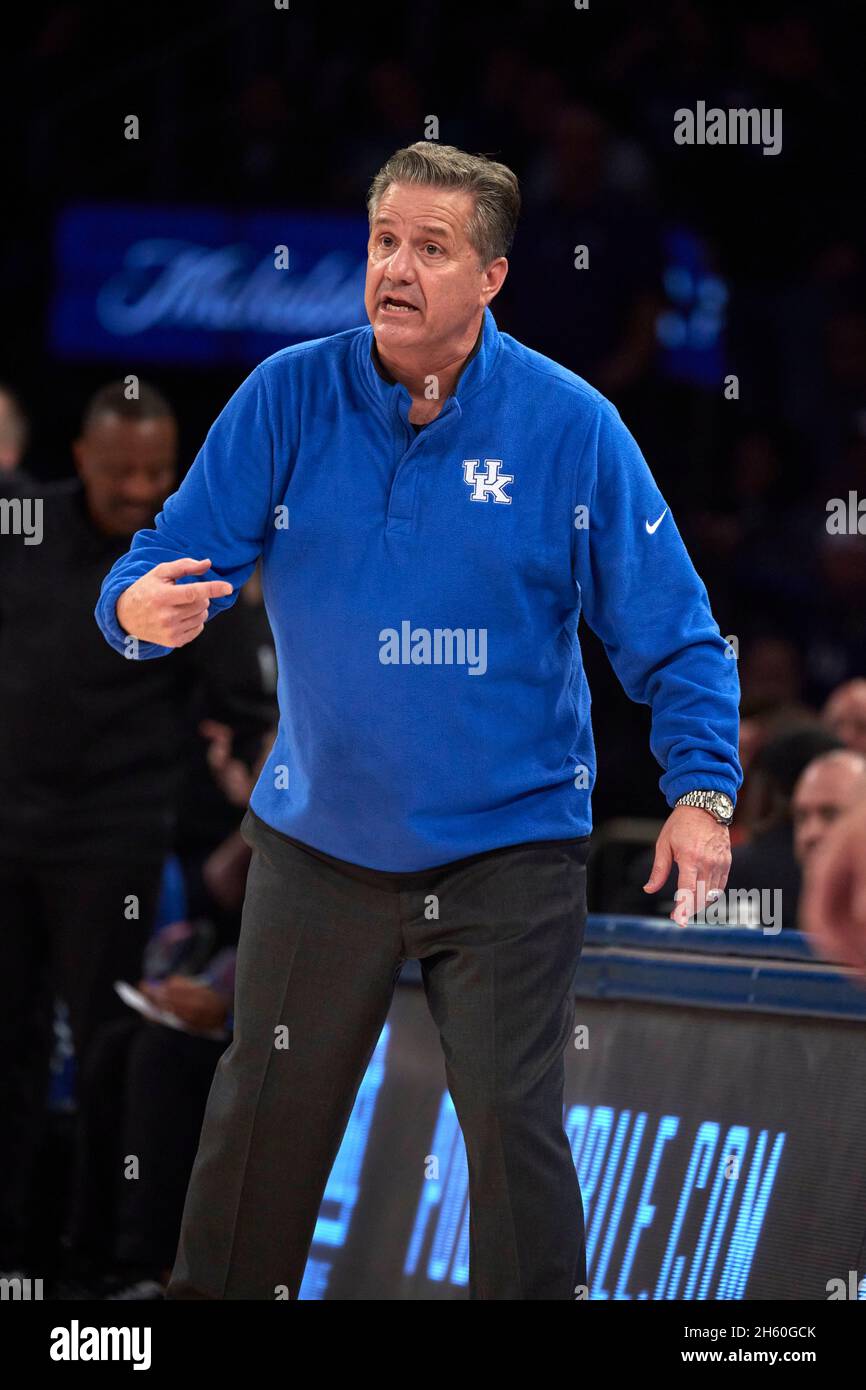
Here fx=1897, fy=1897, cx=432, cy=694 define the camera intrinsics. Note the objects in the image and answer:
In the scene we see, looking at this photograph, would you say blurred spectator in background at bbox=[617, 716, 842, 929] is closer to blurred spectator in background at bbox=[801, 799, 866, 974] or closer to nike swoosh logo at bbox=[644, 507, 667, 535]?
nike swoosh logo at bbox=[644, 507, 667, 535]

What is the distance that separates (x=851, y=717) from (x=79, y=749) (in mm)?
2030

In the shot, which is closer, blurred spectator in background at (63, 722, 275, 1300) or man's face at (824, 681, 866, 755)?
blurred spectator in background at (63, 722, 275, 1300)

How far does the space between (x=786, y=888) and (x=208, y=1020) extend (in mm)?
1285

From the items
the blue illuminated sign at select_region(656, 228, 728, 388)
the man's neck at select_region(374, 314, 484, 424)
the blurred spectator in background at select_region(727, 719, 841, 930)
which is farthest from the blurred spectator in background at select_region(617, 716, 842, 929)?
the blue illuminated sign at select_region(656, 228, 728, 388)

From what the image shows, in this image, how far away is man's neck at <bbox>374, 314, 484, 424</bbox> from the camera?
2.46 meters

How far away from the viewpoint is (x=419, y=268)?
7.85 ft

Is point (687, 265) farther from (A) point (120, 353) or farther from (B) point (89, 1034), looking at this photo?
(B) point (89, 1034)

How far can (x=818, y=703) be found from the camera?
6715 mm

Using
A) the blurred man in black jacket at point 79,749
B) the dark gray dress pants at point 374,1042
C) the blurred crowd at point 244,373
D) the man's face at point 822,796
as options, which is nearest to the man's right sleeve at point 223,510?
the dark gray dress pants at point 374,1042

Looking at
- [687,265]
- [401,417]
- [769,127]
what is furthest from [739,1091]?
[769,127]

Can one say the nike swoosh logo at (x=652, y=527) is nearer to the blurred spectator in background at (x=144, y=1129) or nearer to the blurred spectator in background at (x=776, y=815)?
the blurred spectator in background at (x=144, y=1129)

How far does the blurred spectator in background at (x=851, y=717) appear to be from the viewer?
4.84 m

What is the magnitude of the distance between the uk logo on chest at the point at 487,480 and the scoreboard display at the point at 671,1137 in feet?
3.21

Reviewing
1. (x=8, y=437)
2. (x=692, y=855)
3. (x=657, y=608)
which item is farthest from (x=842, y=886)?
(x=8, y=437)
